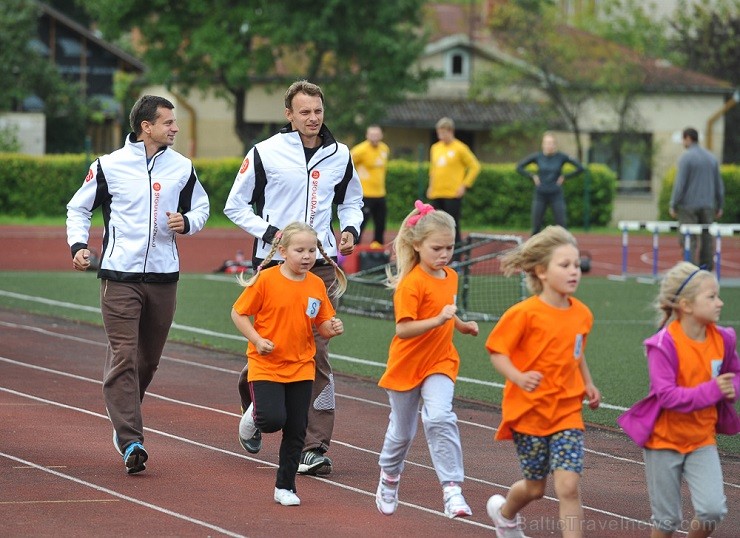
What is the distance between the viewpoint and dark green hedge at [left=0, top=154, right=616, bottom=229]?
101ft

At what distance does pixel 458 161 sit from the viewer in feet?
65.3

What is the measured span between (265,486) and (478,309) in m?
9.47

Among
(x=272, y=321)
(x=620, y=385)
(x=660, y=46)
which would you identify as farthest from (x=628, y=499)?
Answer: (x=660, y=46)

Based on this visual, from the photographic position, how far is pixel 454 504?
21.0 ft

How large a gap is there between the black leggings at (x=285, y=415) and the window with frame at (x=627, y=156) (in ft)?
121

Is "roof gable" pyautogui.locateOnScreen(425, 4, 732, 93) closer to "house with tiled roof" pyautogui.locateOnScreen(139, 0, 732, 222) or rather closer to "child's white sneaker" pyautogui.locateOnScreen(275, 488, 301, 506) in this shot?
"house with tiled roof" pyautogui.locateOnScreen(139, 0, 732, 222)

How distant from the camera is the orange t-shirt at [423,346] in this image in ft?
21.5

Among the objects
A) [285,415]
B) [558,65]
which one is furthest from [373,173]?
[558,65]

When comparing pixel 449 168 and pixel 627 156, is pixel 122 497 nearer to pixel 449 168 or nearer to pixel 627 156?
pixel 449 168

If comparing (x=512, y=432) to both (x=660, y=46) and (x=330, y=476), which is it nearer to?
(x=330, y=476)

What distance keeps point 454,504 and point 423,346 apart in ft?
2.51

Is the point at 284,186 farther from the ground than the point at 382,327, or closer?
farther from the ground

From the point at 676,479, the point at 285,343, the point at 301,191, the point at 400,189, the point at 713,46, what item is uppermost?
the point at 713,46

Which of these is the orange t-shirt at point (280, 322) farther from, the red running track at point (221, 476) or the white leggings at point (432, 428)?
the red running track at point (221, 476)
